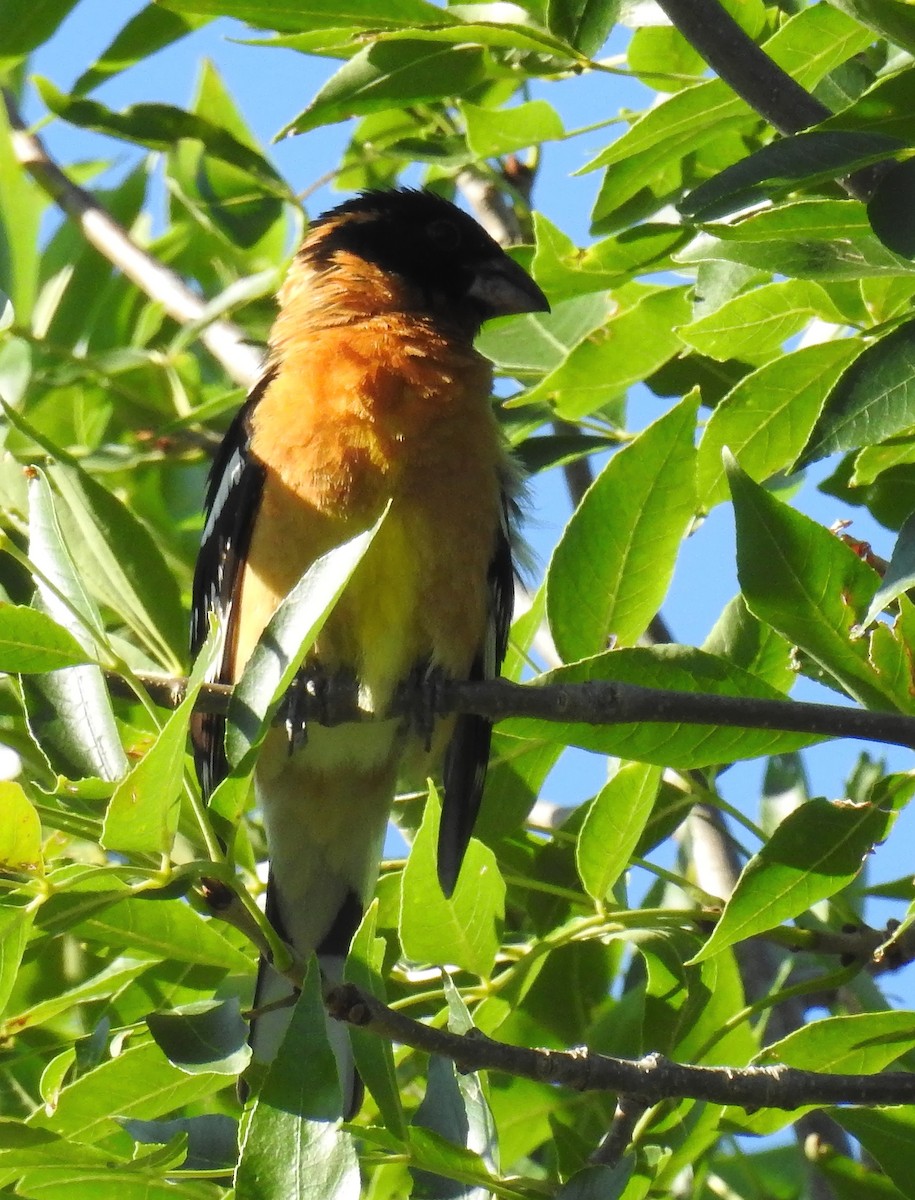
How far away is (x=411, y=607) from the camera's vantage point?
4.10 meters

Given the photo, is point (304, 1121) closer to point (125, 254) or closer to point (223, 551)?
point (223, 551)

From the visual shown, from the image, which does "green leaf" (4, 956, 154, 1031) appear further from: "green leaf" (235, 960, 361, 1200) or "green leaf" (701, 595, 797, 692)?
"green leaf" (701, 595, 797, 692)

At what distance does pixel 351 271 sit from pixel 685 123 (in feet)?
7.28

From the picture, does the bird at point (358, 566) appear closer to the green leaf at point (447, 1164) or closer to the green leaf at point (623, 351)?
the green leaf at point (623, 351)

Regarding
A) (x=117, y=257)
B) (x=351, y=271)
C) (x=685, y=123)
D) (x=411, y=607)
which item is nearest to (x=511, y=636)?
(x=411, y=607)

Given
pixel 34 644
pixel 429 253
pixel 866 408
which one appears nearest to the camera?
pixel 34 644

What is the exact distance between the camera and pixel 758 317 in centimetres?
340

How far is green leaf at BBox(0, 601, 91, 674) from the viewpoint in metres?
2.46

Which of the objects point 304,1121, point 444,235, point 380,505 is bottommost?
point 304,1121

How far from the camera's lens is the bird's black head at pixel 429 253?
16.6 feet

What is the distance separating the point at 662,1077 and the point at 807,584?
0.88 meters

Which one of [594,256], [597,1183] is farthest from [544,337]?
[597,1183]

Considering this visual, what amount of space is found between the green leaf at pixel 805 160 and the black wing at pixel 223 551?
190 centimetres

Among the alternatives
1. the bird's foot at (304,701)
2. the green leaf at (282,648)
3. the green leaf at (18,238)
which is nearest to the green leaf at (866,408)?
the green leaf at (282,648)
